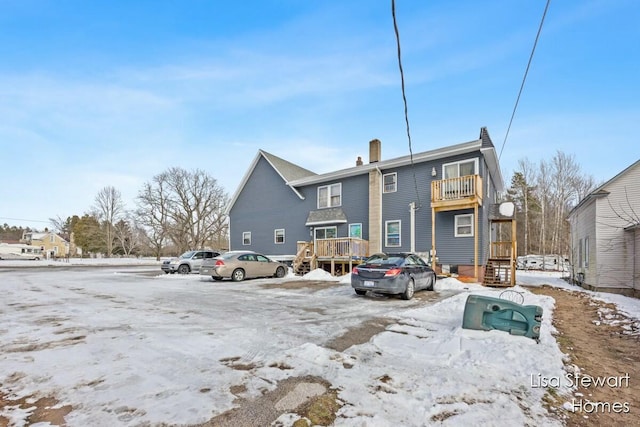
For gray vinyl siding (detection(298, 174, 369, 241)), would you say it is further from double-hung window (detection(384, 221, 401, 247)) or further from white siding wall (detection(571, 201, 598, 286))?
white siding wall (detection(571, 201, 598, 286))

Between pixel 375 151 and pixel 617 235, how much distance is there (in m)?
12.6

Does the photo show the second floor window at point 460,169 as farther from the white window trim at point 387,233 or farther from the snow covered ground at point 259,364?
the snow covered ground at point 259,364

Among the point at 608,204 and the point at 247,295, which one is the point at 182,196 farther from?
the point at 608,204

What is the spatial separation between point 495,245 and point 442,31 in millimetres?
13118

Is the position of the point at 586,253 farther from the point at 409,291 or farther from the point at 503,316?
the point at 503,316

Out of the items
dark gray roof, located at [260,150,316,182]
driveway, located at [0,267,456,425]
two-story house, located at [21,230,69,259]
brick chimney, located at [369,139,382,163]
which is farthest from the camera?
two-story house, located at [21,230,69,259]

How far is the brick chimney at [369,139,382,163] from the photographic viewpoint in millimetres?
20266

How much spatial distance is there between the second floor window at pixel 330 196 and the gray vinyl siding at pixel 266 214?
4.91 ft

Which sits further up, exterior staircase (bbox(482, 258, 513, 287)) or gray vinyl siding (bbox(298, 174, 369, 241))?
gray vinyl siding (bbox(298, 174, 369, 241))

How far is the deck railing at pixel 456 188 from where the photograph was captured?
14.0 m

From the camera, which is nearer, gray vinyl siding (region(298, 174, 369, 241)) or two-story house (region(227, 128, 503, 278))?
two-story house (region(227, 128, 503, 278))

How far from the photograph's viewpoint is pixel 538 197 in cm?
3716

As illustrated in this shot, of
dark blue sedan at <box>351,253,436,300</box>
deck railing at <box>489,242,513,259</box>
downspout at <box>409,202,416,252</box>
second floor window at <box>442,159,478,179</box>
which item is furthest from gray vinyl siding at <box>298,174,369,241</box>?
dark blue sedan at <box>351,253,436,300</box>

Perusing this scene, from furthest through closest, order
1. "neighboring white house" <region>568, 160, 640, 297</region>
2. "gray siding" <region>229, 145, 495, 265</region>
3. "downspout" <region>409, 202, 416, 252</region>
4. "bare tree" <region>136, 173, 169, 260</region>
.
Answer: "bare tree" <region>136, 173, 169, 260</region> < "downspout" <region>409, 202, 416, 252</region> < "gray siding" <region>229, 145, 495, 265</region> < "neighboring white house" <region>568, 160, 640, 297</region>
